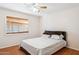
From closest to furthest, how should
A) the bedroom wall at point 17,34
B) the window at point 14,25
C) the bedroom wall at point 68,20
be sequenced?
1. the window at point 14,25
2. the bedroom wall at point 17,34
3. the bedroom wall at point 68,20

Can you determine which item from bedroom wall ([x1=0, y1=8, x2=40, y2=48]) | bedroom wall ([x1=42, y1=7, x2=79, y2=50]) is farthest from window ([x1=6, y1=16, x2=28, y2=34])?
bedroom wall ([x1=42, y1=7, x2=79, y2=50])

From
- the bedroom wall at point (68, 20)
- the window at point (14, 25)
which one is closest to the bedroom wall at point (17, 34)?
the window at point (14, 25)

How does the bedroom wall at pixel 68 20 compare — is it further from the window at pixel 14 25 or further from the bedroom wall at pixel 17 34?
the window at pixel 14 25

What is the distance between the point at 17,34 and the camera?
1.49m

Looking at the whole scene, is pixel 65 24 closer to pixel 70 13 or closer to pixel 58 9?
pixel 70 13

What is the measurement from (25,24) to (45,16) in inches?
22.8

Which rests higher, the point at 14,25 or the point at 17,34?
the point at 14,25

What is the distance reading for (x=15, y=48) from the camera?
1.55 m

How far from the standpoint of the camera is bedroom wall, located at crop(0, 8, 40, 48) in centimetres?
147

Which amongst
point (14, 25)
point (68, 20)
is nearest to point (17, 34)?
point (14, 25)

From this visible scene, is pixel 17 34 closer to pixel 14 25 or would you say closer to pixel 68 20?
pixel 14 25

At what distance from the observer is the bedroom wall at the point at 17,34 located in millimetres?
1473

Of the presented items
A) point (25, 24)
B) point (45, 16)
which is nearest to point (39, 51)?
point (25, 24)

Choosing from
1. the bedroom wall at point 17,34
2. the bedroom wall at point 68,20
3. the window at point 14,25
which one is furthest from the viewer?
the bedroom wall at point 68,20
